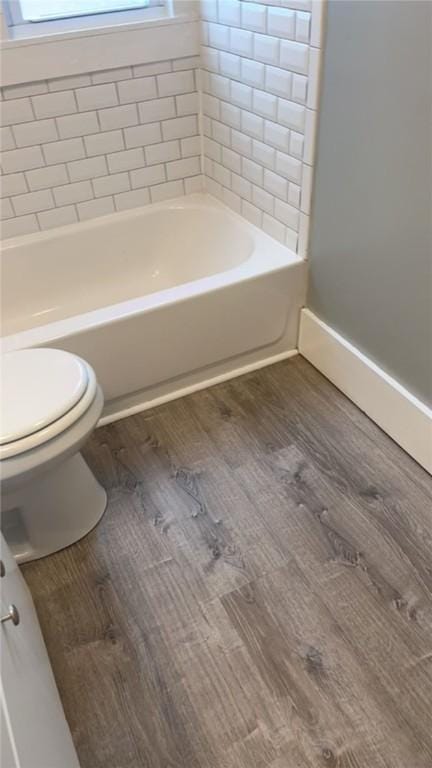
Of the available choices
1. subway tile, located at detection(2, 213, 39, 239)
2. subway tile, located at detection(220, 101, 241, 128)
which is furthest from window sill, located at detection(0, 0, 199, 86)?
subway tile, located at detection(2, 213, 39, 239)

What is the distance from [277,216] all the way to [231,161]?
34cm

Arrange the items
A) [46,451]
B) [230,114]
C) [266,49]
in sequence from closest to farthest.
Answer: [46,451]
[266,49]
[230,114]

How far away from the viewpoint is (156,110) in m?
2.24

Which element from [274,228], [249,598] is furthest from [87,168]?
[249,598]

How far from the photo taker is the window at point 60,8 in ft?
6.35

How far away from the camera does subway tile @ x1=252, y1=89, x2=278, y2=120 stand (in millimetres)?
1880

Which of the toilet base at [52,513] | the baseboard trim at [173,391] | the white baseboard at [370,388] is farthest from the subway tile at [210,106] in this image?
the toilet base at [52,513]

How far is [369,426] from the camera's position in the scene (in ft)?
6.29

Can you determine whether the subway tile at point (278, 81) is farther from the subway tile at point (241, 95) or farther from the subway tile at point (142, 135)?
Answer: the subway tile at point (142, 135)

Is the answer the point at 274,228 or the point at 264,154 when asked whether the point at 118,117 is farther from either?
the point at 274,228

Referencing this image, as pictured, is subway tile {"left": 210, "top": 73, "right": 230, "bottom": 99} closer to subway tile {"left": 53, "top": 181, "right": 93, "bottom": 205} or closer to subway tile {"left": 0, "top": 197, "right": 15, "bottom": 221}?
subway tile {"left": 53, "top": 181, "right": 93, "bottom": 205}

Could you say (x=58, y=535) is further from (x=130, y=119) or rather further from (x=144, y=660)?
(x=130, y=119)

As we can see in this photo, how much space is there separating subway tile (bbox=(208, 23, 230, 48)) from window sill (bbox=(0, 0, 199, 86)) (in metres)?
0.09

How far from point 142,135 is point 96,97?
0.73 feet
